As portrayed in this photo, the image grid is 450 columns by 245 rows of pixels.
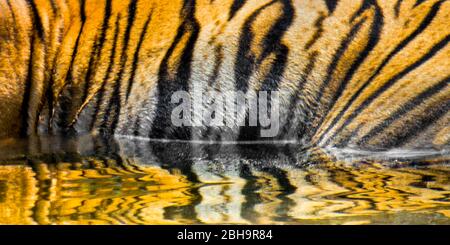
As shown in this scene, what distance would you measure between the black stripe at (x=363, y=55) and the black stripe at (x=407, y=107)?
0.74 feet

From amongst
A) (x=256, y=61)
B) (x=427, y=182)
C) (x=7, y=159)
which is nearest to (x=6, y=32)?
(x=7, y=159)

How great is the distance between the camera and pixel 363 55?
348cm

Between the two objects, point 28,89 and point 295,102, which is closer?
point 295,102

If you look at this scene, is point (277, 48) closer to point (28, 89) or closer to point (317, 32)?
point (317, 32)

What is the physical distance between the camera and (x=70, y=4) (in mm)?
3938

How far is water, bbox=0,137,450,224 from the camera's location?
7.04 feet

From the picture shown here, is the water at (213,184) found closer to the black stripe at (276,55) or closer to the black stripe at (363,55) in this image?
the black stripe at (276,55)

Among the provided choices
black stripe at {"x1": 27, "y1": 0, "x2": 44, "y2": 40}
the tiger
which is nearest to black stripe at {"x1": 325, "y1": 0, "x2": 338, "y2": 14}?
the tiger

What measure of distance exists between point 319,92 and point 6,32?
139cm

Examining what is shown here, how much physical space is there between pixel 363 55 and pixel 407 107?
0.34m

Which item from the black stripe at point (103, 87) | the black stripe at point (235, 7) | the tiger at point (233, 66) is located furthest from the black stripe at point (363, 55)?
the black stripe at point (103, 87)

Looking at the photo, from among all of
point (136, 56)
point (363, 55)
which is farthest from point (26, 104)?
point (363, 55)

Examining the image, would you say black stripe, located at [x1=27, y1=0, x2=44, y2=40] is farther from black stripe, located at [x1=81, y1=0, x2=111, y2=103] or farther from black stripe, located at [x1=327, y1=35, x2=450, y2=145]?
black stripe, located at [x1=327, y1=35, x2=450, y2=145]
